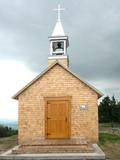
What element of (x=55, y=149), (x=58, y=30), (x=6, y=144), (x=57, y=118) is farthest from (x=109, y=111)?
(x=55, y=149)

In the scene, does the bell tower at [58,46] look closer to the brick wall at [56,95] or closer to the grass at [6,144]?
the brick wall at [56,95]

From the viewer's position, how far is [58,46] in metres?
27.9

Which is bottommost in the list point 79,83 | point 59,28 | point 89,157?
point 89,157

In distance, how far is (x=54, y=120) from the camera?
79.3 ft

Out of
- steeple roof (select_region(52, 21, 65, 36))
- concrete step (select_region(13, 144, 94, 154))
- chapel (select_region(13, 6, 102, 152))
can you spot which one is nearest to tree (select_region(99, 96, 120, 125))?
steeple roof (select_region(52, 21, 65, 36))

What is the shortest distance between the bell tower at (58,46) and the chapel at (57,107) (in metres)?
2.34

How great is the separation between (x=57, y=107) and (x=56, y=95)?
Answer: 69cm

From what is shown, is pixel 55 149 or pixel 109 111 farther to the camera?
pixel 109 111

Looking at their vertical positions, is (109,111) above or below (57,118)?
above

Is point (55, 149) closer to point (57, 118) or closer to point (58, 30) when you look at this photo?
point (57, 118)

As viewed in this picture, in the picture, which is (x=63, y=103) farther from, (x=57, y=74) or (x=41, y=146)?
(x=41, y=146)

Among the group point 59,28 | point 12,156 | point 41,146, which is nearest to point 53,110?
point 41,146

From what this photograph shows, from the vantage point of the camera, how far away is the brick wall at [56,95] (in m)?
23.8

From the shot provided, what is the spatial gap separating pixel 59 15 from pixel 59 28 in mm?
1132
